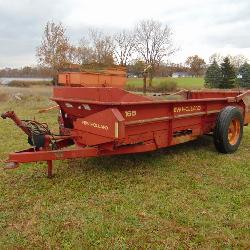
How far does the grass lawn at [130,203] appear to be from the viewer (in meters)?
3.08

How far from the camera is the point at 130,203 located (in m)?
3.82

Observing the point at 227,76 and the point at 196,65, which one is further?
the point at 196,65

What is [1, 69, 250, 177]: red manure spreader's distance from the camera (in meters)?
4.19

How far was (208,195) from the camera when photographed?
4059mm

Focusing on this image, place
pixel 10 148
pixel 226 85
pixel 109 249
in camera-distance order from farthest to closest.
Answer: pixel 226 85 < pixel 10 148 < pixel 109 249

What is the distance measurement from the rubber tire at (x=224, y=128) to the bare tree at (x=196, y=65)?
72.2 meters

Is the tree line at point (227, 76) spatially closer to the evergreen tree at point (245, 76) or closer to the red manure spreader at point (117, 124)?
the evergreen tree at point (245, 76)

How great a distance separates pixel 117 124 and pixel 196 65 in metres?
77.4

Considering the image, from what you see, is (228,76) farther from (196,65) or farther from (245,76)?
(196,65)

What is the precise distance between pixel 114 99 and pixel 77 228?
64.3 inches

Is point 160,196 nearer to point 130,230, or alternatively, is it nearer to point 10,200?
point 130,230

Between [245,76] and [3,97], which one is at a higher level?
[245,76]

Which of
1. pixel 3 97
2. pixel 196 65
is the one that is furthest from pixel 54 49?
pixel 196 65

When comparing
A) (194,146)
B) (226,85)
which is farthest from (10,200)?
(226,85)
